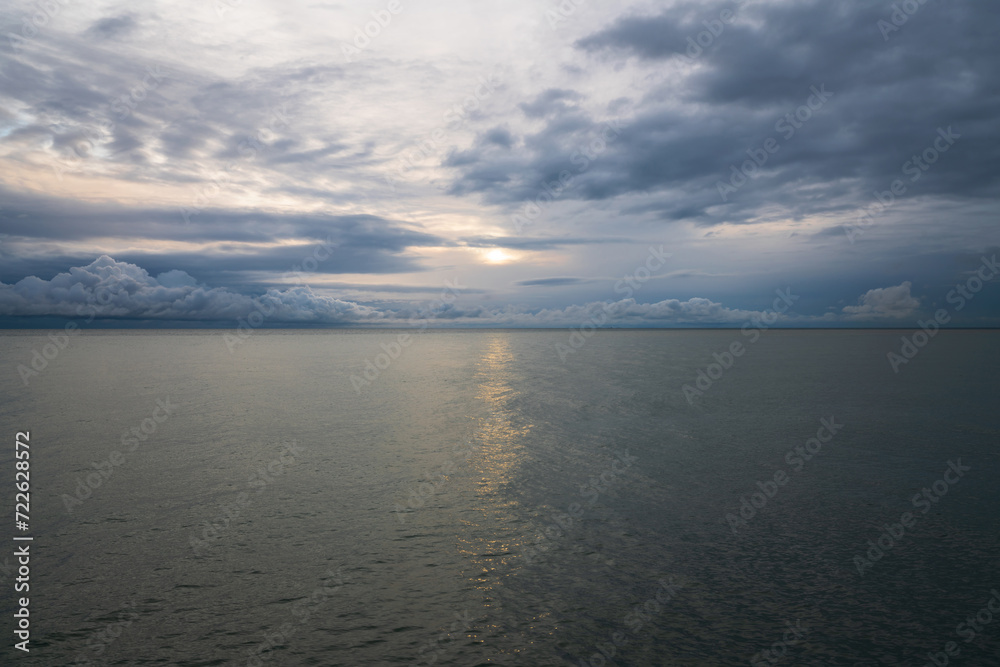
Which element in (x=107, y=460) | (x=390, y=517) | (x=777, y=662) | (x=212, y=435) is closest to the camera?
(x=777, y=662)

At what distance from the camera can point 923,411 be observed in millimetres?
32688

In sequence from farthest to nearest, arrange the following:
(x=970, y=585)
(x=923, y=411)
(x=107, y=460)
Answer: (x=923, y=411)
(x=107, y=460)
(x=970, y=585)

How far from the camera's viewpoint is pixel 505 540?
1318 cm

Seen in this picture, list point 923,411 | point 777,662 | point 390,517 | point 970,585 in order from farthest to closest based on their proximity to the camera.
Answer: point 923,411 → point 390,517 → point 970,585 → point 777,662

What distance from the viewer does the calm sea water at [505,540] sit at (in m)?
8.96

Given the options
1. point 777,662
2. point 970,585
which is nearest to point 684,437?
point 970,585

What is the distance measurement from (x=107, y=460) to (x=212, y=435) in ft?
16.4

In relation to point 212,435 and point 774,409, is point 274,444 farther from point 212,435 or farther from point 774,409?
point 774,409

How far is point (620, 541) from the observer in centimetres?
1312

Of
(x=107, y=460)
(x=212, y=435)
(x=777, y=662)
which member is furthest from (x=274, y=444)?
(x=777, y=662)

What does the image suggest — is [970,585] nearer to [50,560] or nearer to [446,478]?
[446,478]

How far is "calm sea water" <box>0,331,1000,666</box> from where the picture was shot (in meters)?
8.96

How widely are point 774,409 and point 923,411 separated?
828cm

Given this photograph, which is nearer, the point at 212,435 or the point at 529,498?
the point at 529,498
